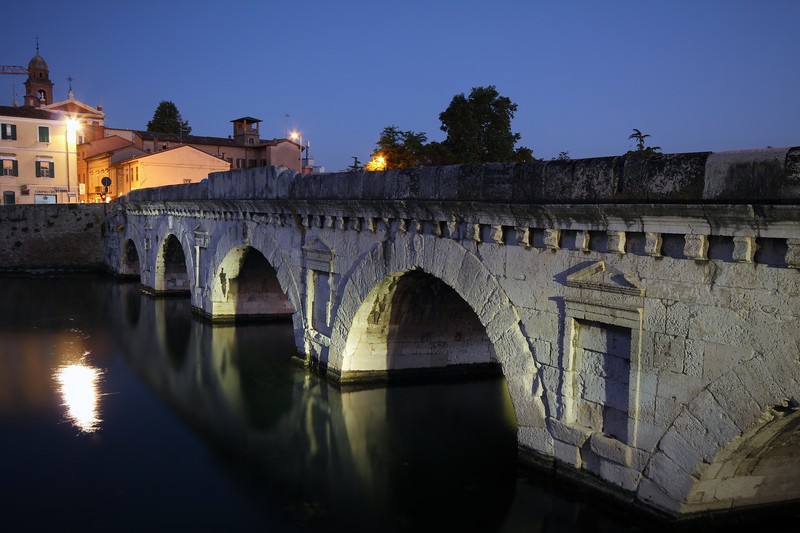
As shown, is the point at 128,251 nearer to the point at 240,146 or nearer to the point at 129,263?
the point at 129,263

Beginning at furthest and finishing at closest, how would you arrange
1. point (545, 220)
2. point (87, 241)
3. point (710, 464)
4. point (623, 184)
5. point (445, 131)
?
1. point (87, 241)
2. point (445, 131)
3. point (545, 220)
4. point (623, 184)
5. point (710, 464)

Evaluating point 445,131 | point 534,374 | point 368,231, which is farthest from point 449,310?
point 445,131

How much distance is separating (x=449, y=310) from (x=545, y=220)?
555 cm

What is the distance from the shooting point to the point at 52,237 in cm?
3344

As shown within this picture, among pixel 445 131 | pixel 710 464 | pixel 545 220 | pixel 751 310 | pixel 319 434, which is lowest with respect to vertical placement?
pixel 319 434

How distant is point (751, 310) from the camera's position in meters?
6.26

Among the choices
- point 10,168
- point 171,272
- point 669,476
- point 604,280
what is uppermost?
point 10,168

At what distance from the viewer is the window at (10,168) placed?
135 ft

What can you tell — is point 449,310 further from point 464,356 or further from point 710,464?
point 710,464

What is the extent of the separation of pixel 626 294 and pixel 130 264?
90.7 feet

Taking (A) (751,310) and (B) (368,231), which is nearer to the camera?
(A) (751,310)

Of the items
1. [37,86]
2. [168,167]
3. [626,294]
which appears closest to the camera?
[626,294]

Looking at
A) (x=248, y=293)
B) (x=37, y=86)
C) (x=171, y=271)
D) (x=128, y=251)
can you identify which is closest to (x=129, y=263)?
(x=128, y=251)

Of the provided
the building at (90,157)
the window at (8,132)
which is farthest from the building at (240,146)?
the window at (8,132)
